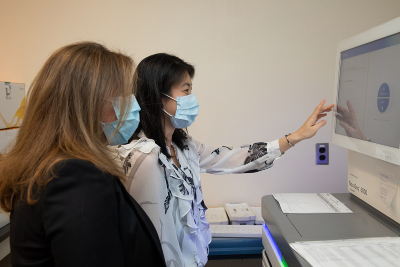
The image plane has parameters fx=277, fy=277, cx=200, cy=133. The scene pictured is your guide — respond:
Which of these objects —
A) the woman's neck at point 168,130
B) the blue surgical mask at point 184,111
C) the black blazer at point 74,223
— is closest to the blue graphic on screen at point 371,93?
the blue surgical mask at point 184,111

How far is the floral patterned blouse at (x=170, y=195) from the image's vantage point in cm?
104

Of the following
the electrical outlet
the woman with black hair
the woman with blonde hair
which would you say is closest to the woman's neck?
the woman with black hair

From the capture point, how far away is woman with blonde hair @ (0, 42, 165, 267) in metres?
0.57

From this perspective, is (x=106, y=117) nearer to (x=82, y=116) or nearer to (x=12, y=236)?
(x=82, y=116)

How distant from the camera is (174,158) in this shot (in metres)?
1.34

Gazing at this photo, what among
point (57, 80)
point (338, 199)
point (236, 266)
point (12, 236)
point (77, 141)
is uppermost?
point (57, 80)

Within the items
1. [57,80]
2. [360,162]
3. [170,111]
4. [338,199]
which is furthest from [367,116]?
[57,80]

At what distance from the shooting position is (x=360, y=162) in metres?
1.22

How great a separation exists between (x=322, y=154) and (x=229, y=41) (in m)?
1.14

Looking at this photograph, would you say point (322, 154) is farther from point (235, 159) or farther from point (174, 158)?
point (174, 158)

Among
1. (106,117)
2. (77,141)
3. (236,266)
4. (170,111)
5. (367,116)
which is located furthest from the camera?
(236,266)

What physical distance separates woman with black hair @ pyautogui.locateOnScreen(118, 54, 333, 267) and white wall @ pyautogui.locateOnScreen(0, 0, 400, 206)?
2.07 feet

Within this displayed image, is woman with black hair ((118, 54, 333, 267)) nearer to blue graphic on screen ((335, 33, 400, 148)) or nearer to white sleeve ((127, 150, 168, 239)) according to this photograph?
white sleeve ((127, 150, 168, 239))

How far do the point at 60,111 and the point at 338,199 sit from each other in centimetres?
121
